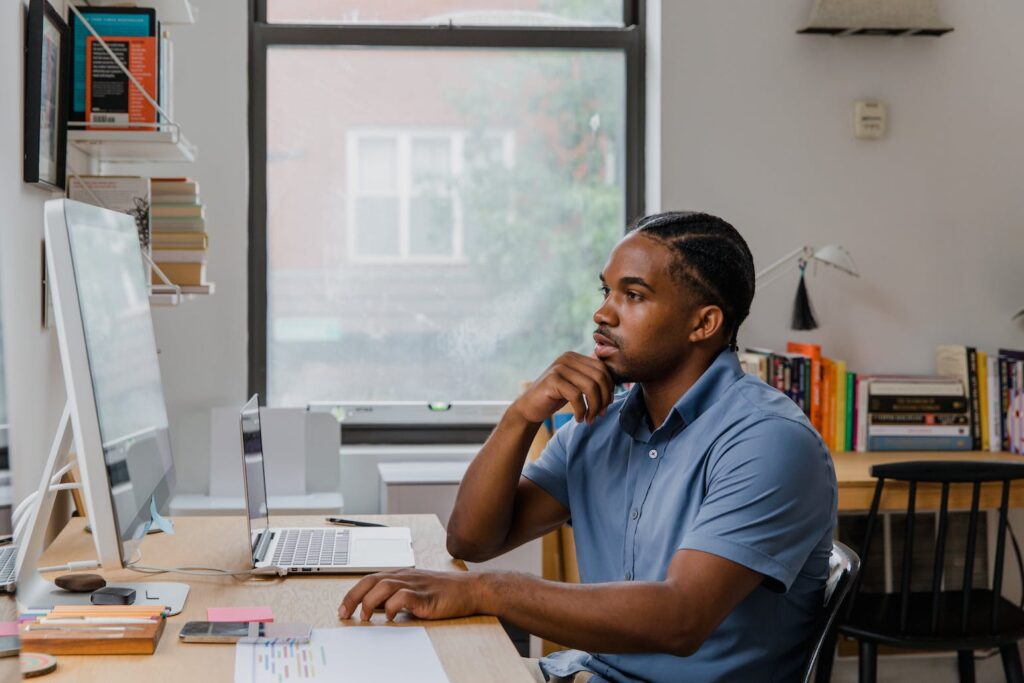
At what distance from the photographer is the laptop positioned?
1713 millimetres

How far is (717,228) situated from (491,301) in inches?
81.7

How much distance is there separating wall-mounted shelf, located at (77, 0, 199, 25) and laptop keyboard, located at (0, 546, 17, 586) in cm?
203

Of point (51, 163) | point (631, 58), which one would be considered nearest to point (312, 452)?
point (51, 163)

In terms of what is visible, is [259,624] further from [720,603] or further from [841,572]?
[841,572]

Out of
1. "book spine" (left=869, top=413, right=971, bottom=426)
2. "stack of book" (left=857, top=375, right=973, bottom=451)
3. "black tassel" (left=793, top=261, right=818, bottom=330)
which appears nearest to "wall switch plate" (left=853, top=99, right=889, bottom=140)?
"black tassel" (left=793, top=261, right=818, bottom=330)

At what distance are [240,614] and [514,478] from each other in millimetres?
526

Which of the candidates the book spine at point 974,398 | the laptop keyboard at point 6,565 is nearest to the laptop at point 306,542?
the laptop keyboard at point 6,565

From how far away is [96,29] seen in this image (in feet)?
8.24

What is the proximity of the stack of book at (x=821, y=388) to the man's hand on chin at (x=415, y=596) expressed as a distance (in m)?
2.06

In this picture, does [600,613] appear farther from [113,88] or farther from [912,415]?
[912,415]

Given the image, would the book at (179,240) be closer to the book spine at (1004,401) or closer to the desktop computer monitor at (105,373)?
the desktop computer monitor at (105,373)

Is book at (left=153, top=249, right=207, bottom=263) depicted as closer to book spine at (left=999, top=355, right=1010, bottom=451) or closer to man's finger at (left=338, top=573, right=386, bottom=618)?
man's finger at (left=338, top=573, right=386, bottom=618)

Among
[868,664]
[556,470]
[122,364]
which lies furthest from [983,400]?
[122,364]

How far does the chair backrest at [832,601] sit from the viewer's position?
142 cm
